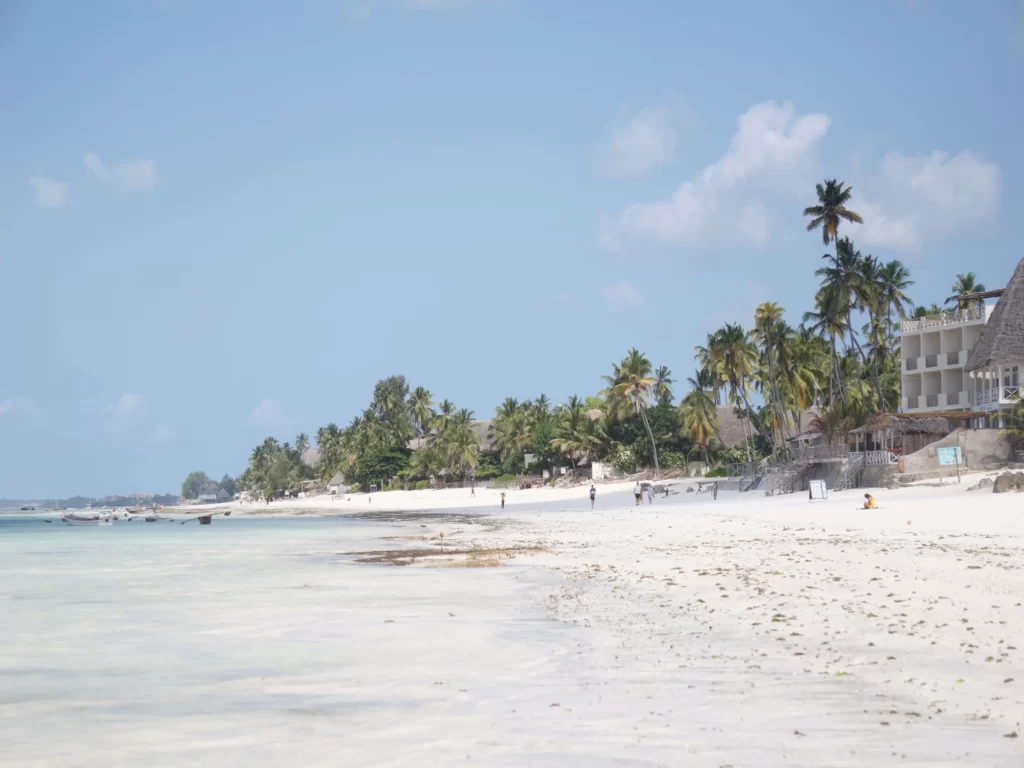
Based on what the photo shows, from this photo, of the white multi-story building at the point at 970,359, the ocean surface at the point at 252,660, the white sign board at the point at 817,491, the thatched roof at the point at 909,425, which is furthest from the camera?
the white multi-story building at the point at 970,359

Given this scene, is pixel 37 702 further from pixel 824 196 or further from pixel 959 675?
pixel 824 196

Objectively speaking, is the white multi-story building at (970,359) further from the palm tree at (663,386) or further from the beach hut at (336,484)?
the beach hut at (336,484)

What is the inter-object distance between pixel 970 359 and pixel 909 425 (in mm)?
9890

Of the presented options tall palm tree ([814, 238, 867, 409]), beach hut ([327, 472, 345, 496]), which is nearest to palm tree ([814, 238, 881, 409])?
tall palm tree ([814, 238, 867, 409])

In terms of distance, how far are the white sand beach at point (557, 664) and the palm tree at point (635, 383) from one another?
54648 millimetres

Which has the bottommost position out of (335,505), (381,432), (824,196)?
(335,505)

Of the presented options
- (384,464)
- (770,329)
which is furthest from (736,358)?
(384,464)

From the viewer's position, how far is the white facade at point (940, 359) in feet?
180

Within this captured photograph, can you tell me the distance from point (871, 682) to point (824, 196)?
187 feet

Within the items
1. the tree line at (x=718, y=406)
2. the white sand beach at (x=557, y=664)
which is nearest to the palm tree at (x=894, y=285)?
the tree line at (x=718, y=406)

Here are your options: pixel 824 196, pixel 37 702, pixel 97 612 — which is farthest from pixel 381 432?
pixel 37 702

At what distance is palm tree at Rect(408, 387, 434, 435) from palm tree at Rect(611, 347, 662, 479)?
1900 inches

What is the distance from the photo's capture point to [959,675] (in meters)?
8.39

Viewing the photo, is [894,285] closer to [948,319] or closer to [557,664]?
[948,319]
